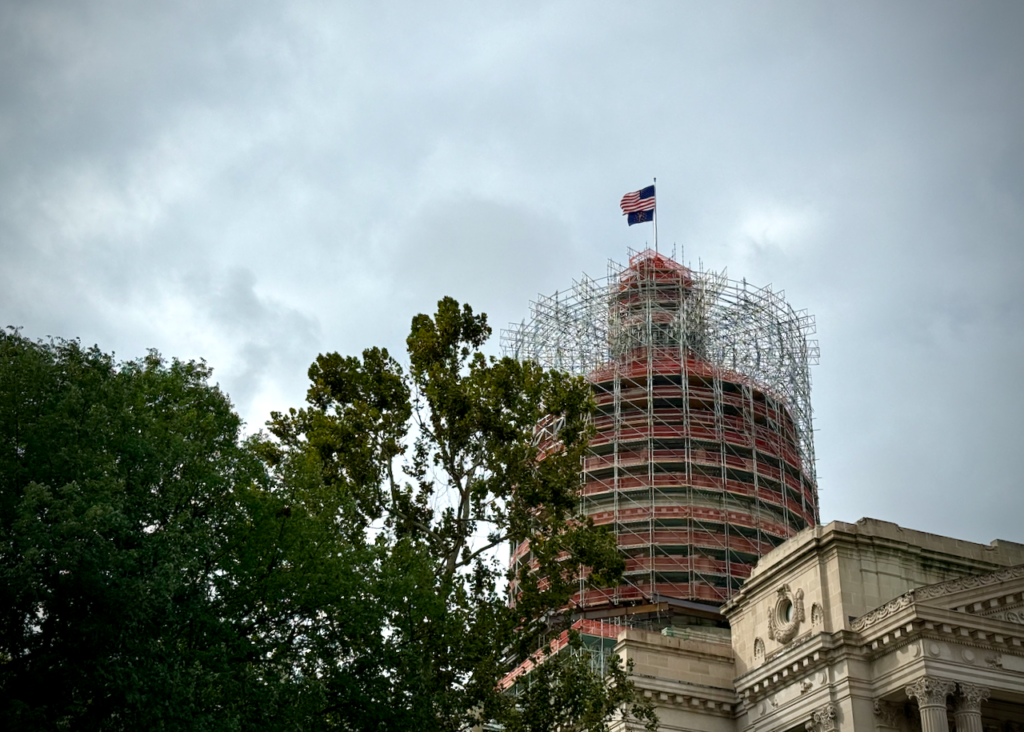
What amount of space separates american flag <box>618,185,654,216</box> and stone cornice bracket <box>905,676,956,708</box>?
38.3 metres

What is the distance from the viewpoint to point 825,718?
35.1 metres

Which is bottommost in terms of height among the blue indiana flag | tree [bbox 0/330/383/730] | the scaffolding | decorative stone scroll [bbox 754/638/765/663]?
tree [bbox 0/330/383/730]

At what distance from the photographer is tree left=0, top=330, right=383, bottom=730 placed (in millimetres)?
21922

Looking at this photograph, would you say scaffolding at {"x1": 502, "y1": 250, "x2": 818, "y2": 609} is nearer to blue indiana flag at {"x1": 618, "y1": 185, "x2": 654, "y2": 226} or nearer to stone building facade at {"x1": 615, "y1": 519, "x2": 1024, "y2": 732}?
blue indiana flag at {"x1": 618, "y1": 185, "x2": 654, "y2": 226}

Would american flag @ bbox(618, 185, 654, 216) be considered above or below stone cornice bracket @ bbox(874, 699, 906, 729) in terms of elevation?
above

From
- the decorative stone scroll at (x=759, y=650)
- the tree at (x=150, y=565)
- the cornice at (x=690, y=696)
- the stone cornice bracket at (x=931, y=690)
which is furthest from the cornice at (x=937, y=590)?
the tree at (x=150, y=565)

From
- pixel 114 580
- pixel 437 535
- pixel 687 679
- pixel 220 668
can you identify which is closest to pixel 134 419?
pixel 114 580

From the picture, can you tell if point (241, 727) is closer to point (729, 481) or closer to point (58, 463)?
point (58, 463)

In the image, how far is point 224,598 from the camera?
2533 cm

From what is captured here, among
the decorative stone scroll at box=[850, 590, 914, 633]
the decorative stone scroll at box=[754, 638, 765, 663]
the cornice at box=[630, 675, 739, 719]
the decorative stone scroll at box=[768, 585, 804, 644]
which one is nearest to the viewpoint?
the decorative stone scroll at box=[850, 590, 914, 633]

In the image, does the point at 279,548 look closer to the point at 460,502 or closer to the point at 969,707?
the point at 460,502

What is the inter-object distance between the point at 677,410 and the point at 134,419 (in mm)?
42509

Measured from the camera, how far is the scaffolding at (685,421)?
57750mm

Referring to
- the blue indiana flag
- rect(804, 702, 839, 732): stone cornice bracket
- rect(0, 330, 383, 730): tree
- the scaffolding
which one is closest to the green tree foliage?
rect(0, 330, 383, 730): tree
